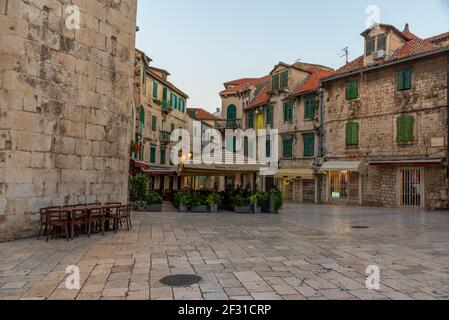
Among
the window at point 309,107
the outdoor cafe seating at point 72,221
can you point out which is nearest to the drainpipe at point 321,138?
the window at point 309,107

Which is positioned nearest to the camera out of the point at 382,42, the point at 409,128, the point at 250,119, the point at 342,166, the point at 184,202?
the point at 184,202

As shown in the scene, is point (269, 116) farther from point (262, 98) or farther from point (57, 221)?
point (57, 221)

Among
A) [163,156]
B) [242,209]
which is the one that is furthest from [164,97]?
[242,209]

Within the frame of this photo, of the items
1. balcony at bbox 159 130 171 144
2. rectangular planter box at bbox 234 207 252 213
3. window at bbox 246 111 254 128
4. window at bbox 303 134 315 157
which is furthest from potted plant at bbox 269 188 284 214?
balcony at bbox 159 130 171 144

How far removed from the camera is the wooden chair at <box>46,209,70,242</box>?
8023 mm

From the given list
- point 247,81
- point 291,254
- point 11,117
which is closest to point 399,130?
point 291,254

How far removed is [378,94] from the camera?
21.5m

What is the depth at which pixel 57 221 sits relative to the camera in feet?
26.8

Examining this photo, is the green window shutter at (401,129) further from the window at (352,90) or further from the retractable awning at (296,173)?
the retractable awning at (296,173)

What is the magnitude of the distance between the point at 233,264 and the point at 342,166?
18.3 m

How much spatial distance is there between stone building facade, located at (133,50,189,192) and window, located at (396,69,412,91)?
48.3 feet

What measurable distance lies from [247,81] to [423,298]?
3788 centimetres

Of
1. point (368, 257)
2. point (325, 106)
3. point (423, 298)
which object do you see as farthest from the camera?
point (325, 106)

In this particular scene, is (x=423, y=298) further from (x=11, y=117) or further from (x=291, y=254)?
(x=11, y=117)
